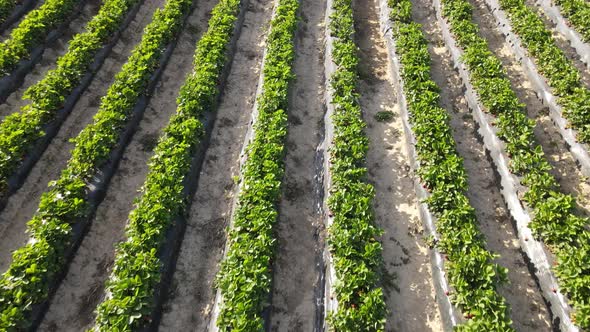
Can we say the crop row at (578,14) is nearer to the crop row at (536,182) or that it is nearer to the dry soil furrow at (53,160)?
the crop row at (536,182)

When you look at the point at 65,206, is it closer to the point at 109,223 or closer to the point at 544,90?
the point at 109,223

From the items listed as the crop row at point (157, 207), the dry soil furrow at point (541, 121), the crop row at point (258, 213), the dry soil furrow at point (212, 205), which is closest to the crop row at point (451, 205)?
the dry soil furrow at point (541, 121)

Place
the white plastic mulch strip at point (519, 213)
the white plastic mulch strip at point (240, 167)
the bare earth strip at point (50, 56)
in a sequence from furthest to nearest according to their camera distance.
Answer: the bare earth strip at point (50, 56) < the white plastic mulch strip at point (519, 213) < the white plastic mulch strip at point (240, 167)

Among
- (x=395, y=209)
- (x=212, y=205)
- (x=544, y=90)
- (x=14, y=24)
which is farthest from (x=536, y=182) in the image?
(x=14, y=24)

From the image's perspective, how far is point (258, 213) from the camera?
37.9 ft

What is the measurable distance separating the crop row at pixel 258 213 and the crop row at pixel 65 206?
4.52m

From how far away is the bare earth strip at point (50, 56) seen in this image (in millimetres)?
15203

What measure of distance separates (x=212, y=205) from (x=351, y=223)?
4.89m

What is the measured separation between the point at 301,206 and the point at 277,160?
181 cm

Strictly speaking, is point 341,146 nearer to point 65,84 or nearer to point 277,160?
point 277,160

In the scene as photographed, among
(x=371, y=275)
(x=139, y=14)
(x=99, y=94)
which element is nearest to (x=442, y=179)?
(x=371, y=275)

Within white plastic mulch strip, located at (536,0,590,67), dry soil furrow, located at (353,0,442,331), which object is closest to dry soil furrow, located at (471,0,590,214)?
white plastic mulch strip, located at (536,0,590,67)

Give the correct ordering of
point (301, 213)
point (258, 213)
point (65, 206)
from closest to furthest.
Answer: point (65, 206)
point (258, 213)
point (301, 213)

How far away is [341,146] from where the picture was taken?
13625 mm
